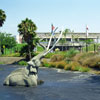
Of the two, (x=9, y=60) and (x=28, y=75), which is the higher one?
(x=28, y=75)

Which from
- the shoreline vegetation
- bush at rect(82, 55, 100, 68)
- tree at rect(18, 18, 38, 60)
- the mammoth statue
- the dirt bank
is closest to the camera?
the mammoth statue

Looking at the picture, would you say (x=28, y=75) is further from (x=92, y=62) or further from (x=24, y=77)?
(x=92, y=62)

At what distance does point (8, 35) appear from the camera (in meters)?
72.8

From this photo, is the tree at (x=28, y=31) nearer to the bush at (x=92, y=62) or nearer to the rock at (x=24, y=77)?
the bush at (x=92, y=62)

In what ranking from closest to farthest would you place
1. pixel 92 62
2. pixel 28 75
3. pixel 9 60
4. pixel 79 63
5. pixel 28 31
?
pixel 28 75
pixel 92 62
pixel 79 63
pixel 28 31
pixel 9 60

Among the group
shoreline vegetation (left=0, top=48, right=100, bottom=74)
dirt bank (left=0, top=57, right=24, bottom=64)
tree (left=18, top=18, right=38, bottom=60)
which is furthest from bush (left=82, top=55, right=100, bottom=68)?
dirt bank (left=0, top=57, right=24, bottom=64)

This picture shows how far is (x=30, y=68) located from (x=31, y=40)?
2892 cm

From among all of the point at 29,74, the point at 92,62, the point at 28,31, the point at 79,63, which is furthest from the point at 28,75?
the point at 28,31

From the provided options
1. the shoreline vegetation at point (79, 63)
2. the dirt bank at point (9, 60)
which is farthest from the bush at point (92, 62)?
the dirt bank at point (9, 60)

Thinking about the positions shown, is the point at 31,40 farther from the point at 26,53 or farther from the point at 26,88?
the point at 26,88

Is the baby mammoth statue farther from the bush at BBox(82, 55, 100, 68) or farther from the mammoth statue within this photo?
the bush at BBox(82, 55, 100, 68)

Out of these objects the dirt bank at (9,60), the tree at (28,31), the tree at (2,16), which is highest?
the tree at (2,16)

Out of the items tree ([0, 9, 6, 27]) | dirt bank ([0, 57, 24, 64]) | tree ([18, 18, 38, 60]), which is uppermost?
tree ([0, 9, 6, 27])

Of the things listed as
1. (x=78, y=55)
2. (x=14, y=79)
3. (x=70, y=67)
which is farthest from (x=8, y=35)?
(x=14, y=79)
